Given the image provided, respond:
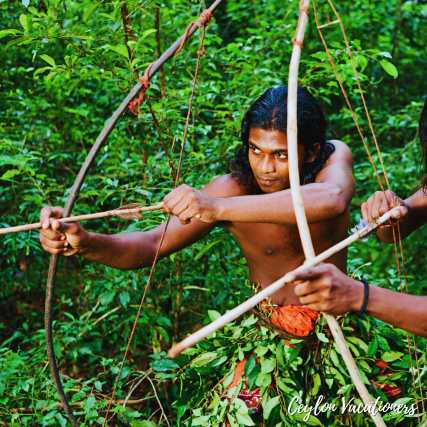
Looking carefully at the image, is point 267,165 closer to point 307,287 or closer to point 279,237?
point 279,237

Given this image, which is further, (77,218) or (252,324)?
(252,324)

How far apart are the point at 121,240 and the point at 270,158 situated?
2.46 feet

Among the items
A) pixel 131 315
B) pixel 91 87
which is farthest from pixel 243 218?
pixel 91 87

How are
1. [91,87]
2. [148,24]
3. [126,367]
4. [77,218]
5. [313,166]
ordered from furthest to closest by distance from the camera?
[91,87]
[148,24]
[126,367]
[313,166]
[77,218]

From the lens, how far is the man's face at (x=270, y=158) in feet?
6.14

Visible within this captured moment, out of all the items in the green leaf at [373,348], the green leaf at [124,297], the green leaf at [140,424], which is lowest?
the green leaf at [140,424]

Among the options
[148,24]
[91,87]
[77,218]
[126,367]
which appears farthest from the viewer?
[91,87]

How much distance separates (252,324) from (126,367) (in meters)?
0.88

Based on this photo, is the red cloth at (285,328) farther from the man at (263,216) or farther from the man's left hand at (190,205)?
the man's left hand at (190,205)

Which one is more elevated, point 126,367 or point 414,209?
point 414,209

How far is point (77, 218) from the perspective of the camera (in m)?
1.47

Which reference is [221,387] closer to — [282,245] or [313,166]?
[282,245]

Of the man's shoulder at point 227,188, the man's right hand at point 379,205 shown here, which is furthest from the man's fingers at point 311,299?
the man's shoulder at point 227,188

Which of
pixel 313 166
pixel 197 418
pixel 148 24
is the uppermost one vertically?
pixel 148 24
